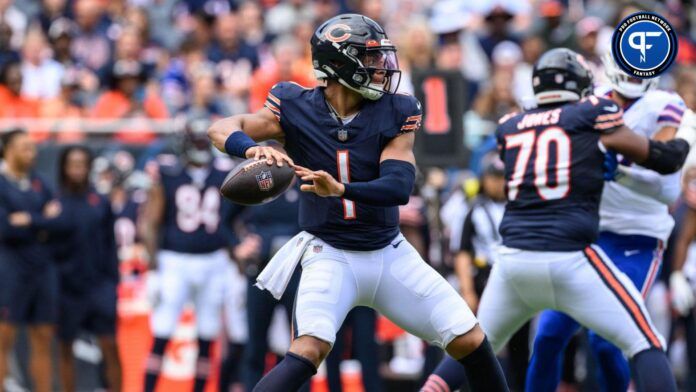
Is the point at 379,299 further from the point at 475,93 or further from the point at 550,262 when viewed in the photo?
the point at 475,93

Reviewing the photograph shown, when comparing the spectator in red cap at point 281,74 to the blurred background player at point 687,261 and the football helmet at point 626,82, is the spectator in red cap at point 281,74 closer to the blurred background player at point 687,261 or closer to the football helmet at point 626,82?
the blurred background player at point 687,261

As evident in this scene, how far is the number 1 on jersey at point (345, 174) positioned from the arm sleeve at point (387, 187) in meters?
0.16

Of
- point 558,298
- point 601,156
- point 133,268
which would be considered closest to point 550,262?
point 558,298

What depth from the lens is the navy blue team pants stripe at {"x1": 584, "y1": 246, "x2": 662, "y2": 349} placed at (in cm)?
579

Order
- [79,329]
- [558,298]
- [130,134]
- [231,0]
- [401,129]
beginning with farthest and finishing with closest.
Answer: [231,0] → [130,134] → [79,329] → [558,298] → [401,129]

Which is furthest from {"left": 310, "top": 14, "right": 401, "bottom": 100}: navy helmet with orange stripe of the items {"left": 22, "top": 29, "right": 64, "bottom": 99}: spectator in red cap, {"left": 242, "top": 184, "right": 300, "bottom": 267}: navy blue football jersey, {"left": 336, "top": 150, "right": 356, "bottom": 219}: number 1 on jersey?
{"left": 22, "top": 29, "right": 64, "bottom": 99}: spectator in red cap

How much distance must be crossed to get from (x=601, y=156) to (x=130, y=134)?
21.4 ft

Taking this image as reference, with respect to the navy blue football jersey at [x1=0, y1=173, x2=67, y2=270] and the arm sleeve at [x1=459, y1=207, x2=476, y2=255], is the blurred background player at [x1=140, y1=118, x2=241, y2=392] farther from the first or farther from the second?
the arm sleeve at [x1=459, y1=207, x2=476, y2=255]

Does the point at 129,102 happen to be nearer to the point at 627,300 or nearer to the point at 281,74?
the point at 281,74

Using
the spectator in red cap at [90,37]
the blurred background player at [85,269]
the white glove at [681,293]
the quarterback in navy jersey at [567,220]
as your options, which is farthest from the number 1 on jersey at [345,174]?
the spectator in red cap at [90,37]

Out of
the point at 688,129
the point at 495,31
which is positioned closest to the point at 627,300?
the point at 688,129

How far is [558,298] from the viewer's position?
5.96m

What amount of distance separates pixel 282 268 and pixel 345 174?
1.65ft

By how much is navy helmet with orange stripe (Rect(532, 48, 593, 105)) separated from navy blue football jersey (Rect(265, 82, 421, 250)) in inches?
33.2
